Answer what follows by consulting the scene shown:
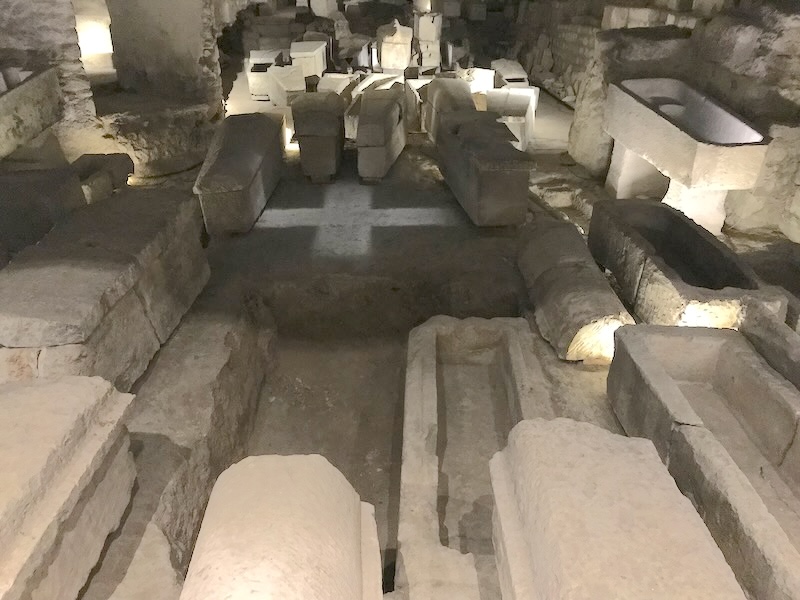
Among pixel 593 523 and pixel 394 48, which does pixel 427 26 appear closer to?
pixel 394 48

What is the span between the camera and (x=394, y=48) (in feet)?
33.7

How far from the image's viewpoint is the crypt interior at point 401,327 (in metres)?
2.05

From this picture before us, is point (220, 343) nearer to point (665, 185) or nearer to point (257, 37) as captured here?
point (665, 185)

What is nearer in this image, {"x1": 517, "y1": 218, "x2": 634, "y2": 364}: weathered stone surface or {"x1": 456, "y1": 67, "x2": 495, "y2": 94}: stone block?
{"x1": 517, "y1": 218, "x2": 634, "y2": 364}: weathered stone surface

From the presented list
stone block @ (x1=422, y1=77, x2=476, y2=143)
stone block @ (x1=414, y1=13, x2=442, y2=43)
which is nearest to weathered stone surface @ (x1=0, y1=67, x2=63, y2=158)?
stone block @ (x1=422, y1=77, x2=476, y2=143)

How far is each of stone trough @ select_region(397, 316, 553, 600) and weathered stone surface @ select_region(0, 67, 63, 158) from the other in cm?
591

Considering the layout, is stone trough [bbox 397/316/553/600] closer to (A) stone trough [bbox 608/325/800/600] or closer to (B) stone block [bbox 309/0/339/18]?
(A) stone trough [bbox 608/325/800/600]

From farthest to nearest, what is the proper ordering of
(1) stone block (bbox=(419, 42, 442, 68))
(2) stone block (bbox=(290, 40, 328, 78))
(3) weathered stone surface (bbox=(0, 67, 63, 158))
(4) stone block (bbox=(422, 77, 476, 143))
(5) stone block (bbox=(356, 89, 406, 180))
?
(1) stone block (bbox=(419, 42, 442, 68)) → (2) stone block (bbox=(290, 40, 328, 78)) → (4) stone block (bbox=(422, 77, 476, 143)) → (3) weathered stone surface (bbox=(0, 67, 63, 158)) → (5) stone block (bbox=(356, 89, 406, 180))

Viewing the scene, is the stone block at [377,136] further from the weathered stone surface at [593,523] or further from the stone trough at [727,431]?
the weathered stone surface at [593,523]

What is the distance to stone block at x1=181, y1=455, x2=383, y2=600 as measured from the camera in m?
1.72

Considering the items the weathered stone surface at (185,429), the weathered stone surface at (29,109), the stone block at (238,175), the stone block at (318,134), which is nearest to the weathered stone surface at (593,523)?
the weathered stone surface at (185,429)

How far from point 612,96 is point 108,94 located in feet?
24.7

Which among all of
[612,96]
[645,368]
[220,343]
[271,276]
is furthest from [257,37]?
[645,368]

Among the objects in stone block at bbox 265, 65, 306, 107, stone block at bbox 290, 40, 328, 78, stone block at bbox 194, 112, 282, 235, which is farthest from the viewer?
stone block at bbox 265, 65, 306, 107
